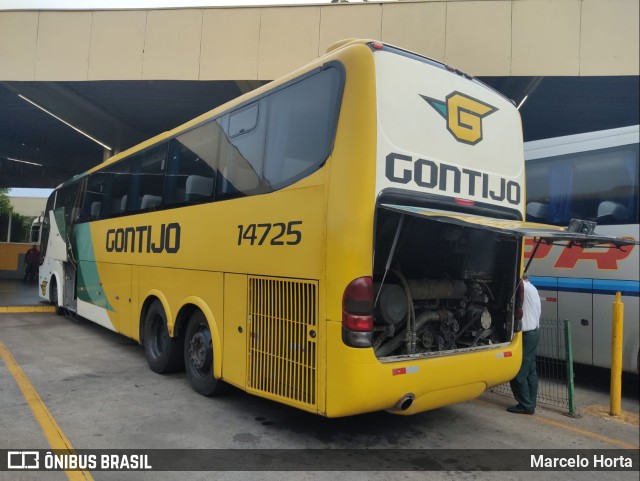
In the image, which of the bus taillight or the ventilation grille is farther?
the ventilation grille

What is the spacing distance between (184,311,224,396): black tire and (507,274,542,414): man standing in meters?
3.44

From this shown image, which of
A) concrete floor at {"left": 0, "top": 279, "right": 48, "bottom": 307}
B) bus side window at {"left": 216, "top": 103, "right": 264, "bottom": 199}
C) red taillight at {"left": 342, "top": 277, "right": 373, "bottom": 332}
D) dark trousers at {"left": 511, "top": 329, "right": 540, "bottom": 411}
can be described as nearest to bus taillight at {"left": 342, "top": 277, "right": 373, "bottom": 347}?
red taillight at {"left": 342, "top": 277, "right": 373, "bottom": 332}

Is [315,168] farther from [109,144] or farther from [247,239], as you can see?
[109,144]

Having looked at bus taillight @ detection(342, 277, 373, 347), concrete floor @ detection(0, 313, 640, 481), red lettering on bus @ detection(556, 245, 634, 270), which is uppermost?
red lettering on bus @ detection(556, 245, 634, 270)

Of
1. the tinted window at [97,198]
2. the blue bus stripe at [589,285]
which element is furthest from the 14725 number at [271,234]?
the tinted window at [97,198]

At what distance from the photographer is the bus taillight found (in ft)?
12.4

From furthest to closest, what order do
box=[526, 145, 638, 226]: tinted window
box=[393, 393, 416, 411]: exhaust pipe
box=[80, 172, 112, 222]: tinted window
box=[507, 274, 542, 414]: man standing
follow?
box=[80, 172, 112, 222]: tinted window → box=[526, 145, 638, 226]: tinted window → box=[507, 274, 542, 414]: man standing → box=[393, 393, 416, 411]: exhaust pipe

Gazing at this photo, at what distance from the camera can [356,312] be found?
Result: 149 inches

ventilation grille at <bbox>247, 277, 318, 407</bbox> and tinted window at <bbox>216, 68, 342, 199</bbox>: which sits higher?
tinted window at <bbox>216, 68, 342, 199</bbox>

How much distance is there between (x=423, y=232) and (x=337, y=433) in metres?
2.15

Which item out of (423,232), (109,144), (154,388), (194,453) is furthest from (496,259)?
(109,144)

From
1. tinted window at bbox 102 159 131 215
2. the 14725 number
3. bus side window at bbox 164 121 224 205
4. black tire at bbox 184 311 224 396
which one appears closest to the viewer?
the 14725 number

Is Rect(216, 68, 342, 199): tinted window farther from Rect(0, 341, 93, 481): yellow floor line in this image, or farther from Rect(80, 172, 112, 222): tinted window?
Rect(80, 172, 112, 222): tinted window

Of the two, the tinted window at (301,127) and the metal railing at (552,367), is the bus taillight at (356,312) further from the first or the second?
the metal railing at (552,367)
